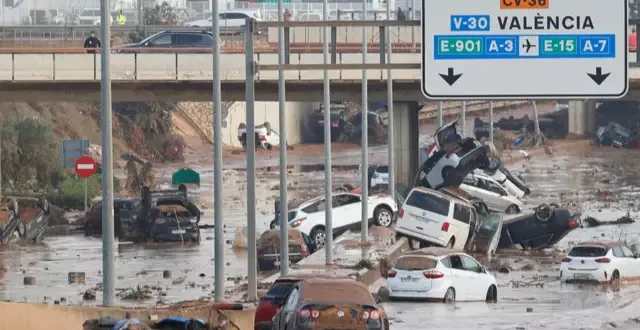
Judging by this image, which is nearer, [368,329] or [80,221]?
[368,329]

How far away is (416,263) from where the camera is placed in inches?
1449

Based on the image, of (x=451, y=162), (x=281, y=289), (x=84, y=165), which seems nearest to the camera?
(x=281, y=289)

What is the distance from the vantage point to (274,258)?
1800 inches

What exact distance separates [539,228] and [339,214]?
6.43 meters

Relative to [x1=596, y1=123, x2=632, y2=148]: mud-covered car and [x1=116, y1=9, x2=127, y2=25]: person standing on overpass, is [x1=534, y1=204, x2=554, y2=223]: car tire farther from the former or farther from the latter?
[x1=596, y1=123, x2=632, y2=148]: mud-covered car

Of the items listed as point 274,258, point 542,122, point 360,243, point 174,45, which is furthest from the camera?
point 542,122

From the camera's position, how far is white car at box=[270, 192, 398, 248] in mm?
50609

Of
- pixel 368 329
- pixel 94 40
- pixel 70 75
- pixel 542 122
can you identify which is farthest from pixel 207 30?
pixel 542 122

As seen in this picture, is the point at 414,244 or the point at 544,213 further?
the point at 544,213

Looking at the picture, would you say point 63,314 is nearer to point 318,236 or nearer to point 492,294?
point 492,294

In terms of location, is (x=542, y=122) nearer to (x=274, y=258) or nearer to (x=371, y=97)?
(x=371, y=97)

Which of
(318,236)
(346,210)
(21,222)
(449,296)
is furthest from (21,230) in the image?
(449,296)

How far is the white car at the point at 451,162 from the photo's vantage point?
57.0 meters

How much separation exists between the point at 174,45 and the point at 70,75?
10387mm
